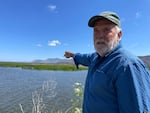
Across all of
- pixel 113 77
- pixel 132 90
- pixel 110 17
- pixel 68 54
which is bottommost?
pixel 132 90

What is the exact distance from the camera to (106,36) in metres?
2.76

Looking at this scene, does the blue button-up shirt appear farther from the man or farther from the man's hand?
the man's hand

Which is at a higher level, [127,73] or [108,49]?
[108,49]

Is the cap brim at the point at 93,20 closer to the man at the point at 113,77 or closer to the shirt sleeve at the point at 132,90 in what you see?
the man at the point at 113,77

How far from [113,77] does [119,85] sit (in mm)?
105

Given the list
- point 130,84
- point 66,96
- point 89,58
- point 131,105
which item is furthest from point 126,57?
point 66,96

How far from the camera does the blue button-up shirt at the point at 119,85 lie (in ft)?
7.70

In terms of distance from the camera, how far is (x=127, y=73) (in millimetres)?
2361

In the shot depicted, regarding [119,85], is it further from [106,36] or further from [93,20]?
[93,20]

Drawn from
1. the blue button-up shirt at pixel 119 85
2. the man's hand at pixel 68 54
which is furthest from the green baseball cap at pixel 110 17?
the man's hand at pixel 68 54

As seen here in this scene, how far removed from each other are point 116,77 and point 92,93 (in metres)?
0.40

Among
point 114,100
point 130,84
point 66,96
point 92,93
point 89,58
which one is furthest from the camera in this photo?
point 66,96

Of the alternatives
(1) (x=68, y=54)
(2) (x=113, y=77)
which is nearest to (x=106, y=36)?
(2) (x=113, y=77)

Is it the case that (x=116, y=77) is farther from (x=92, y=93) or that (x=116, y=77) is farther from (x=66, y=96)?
(x=66, y=96)
